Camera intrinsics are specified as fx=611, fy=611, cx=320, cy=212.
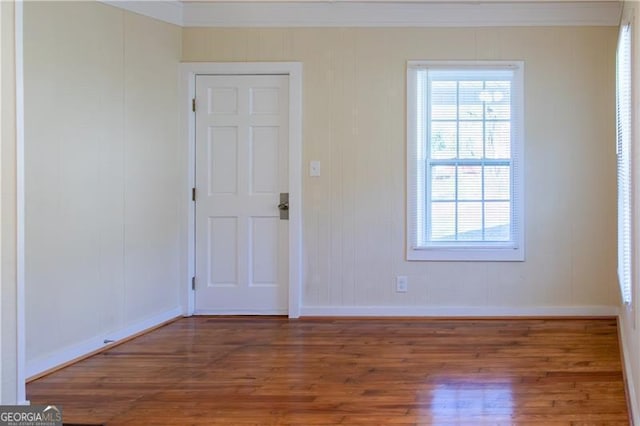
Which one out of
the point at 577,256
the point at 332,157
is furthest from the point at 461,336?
the point at 332,157

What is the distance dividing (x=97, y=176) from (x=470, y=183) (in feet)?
9.27

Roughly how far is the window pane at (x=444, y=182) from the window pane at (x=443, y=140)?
105mm

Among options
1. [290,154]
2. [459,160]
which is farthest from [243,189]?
[459,160]

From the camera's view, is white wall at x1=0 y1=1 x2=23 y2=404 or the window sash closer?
white wall at x1=0 y1=1 x2=23 y2=404

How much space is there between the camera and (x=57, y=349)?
3.65 m

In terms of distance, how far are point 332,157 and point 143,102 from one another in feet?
5.01

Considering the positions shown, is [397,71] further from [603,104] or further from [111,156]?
[111,156]

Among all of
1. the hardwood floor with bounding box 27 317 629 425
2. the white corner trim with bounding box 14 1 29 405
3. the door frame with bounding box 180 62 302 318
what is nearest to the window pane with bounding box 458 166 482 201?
the hardwood floor with bounding box 27 317 629 425

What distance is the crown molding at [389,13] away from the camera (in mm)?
4824

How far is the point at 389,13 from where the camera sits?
491cm

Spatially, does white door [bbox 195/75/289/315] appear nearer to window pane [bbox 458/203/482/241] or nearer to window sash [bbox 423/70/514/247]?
window sash [bbox 423/70/514/247]

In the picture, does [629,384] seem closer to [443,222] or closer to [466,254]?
[466,254]

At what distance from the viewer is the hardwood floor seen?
2799 millimetres

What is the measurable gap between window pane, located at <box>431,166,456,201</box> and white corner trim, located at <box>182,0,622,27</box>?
116cm
